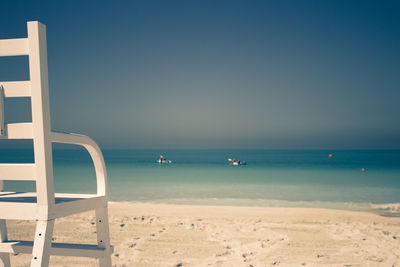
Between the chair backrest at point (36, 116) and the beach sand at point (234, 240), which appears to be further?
the beach sand at point (234, 240)

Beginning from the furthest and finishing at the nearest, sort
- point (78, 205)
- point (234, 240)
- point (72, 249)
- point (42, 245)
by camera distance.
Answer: point (234, 240) < point (72, 249) < point (78, 205) < point (42, 245)

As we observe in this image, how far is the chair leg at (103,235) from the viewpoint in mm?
1691

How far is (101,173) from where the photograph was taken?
179 cm

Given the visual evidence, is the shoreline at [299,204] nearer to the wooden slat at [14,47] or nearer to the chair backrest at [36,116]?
the chair backrest at [36,116]

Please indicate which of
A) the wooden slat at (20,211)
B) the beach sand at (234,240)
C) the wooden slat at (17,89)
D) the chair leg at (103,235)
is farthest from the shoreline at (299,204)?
the wooden slat at (17,89)

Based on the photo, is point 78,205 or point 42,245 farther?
point 78,205

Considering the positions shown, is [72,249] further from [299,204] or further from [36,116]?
[299,204]

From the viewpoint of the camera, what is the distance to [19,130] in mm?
1318

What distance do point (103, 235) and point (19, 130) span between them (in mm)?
699

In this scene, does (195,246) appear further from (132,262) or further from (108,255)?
(108,255)

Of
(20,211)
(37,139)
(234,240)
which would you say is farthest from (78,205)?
(234,240)

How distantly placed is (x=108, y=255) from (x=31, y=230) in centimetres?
350

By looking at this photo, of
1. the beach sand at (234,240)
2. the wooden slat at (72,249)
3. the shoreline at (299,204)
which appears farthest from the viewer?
the shoreline at (299,204)

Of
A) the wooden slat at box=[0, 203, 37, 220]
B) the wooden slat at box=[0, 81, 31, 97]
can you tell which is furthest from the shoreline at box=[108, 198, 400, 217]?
the wooden slat at box=[0, 81, 31, 97]
